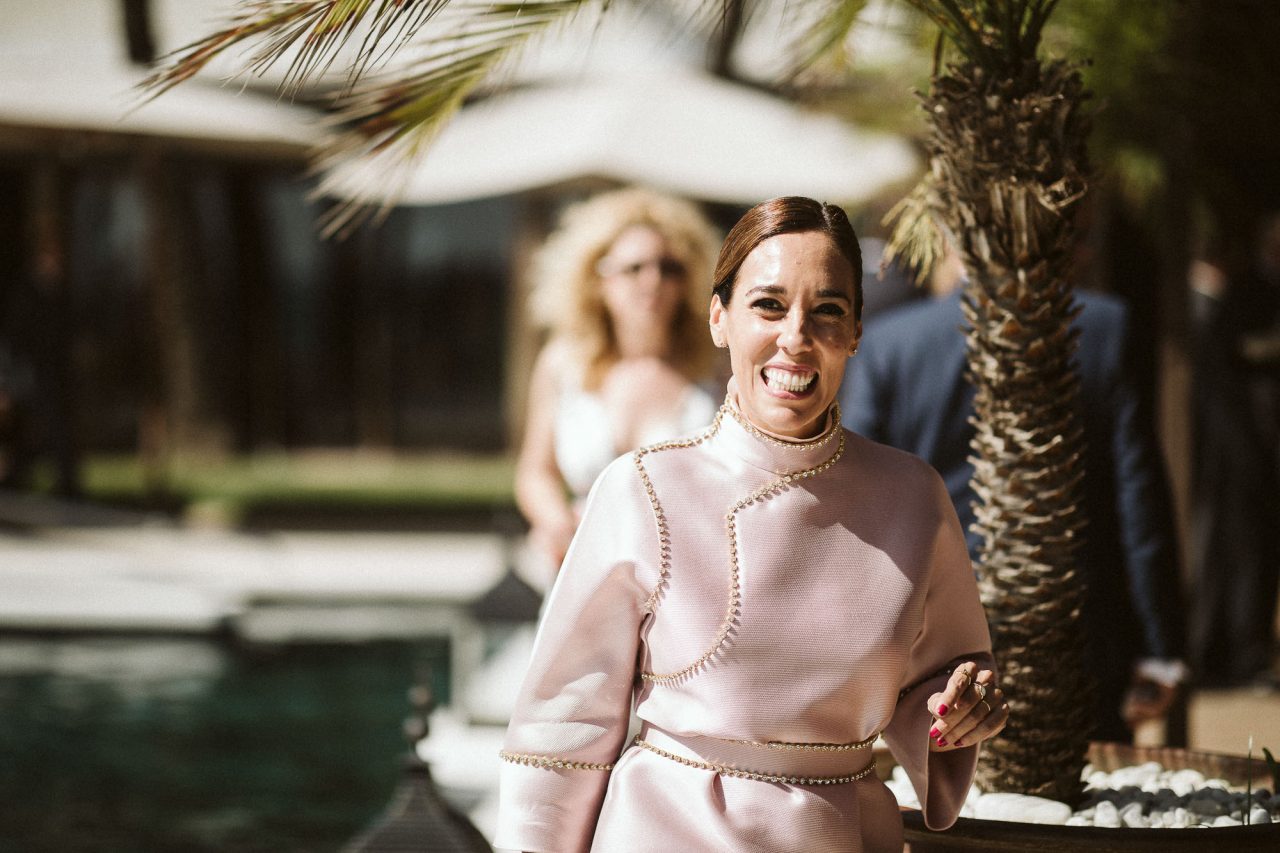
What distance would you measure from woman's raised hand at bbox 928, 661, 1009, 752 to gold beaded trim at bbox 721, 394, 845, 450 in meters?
0.33

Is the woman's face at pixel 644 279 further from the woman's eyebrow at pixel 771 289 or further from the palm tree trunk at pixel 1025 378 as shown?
the woman's eyebrow at pixel 771 289

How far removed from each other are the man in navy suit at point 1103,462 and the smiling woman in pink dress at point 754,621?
1.43 m

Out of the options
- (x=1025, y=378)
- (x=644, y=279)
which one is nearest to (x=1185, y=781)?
(x=1025, y=378)

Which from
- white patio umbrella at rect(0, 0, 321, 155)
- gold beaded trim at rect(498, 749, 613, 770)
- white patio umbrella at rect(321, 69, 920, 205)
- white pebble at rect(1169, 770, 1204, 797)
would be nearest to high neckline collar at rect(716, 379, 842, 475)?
gold beaded trim at rect(498, 749, 613, 770)

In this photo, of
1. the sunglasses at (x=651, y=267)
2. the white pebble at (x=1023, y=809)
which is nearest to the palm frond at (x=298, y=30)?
the white pebble at (x=1023, y=809)

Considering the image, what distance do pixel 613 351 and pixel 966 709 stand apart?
2862 mm

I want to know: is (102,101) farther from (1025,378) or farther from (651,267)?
(1025,378)

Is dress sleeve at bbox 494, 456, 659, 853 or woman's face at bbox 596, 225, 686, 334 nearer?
dress sleeve at bbox 494, 456, 659, 853

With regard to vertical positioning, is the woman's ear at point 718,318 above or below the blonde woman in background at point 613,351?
above

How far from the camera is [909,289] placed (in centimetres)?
543

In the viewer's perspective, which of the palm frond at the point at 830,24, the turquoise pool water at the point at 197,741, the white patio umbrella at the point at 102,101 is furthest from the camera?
the white patio umbrella at the point at 102,101

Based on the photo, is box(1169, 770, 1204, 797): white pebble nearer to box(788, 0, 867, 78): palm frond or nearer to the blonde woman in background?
box(788, 0, 867, 78): palm frond

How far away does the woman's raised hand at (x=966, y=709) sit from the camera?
6.63 ft

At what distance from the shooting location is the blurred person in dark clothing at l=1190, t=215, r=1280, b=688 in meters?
7.62
